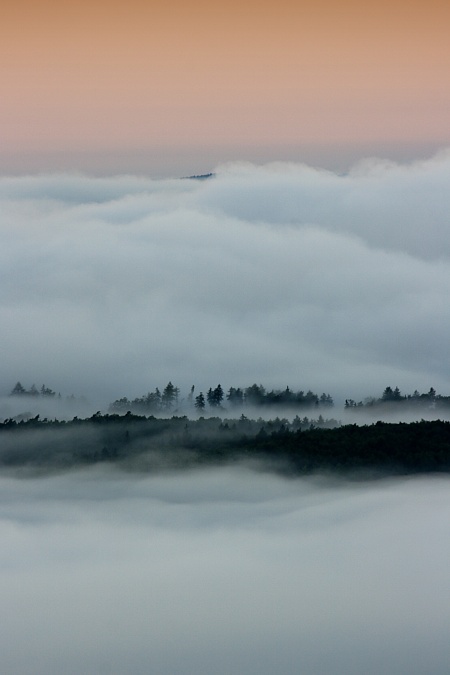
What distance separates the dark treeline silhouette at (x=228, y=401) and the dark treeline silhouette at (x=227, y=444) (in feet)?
30.0

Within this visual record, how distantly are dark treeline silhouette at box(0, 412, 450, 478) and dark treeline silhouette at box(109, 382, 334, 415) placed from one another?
9.15 meters

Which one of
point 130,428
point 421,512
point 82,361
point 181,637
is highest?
point 82,361

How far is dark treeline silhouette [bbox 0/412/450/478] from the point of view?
46.0 metres

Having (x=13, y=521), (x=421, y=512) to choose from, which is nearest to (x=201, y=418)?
(x=13, y=521)

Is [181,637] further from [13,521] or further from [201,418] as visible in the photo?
[201,418]

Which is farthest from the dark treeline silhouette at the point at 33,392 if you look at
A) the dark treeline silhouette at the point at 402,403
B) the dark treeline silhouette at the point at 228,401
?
the dark treeline silhouette at the point at 402,403

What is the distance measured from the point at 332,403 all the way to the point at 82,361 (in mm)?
49697

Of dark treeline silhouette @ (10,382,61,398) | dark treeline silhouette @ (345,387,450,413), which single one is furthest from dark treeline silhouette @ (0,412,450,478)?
dark treeline silhouette @ (10,382,61,398)

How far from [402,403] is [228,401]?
39.4 feet

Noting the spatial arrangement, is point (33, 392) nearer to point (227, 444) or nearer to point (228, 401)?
point (228, 401)

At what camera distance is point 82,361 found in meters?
124

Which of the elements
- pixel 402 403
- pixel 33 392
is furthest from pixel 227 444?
pixel 33 392

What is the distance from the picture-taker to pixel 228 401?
7825 centimetres

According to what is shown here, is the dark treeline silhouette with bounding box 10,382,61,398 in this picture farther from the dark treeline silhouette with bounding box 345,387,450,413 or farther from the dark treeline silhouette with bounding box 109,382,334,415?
the dark treeline silhouette with bounding box 345,387,450,413
